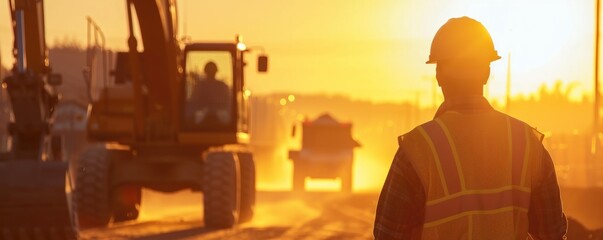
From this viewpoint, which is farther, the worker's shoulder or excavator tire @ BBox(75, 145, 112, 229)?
excavator tire @ BBox(75, 145, 112, 229)

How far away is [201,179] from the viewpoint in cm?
2458

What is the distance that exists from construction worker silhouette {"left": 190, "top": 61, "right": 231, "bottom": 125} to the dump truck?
30035mm

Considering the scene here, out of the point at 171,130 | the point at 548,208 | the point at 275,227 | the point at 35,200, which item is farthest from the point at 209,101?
the point at 548,208

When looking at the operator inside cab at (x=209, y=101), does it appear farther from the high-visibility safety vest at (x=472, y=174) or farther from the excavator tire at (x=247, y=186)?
the high-visibility safety vest at (x=472, y=174)

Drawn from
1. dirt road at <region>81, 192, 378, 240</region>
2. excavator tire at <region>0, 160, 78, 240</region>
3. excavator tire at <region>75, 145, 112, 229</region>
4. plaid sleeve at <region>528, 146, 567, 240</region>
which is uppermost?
plaid sleeve at <region>528, 146, 567, 240</region>

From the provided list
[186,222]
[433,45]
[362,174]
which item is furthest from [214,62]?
[362,174]

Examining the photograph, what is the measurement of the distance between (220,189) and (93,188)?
7.78 feet

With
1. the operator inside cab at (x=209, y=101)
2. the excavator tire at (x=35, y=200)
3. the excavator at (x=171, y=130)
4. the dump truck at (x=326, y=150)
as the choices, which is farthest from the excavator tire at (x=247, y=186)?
the dump truck at (x=326, y=150)

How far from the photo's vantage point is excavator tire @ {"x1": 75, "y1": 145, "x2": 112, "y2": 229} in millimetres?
23812

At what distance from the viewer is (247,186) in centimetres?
2536

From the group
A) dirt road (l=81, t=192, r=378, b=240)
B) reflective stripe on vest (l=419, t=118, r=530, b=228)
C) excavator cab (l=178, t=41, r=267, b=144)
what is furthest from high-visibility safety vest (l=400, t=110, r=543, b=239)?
excavator cab (l=178, t=41, r=267, b=144)

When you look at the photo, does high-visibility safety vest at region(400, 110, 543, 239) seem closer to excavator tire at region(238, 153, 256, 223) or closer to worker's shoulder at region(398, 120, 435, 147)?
worker's shoulder at region(398, 120, 435, 147)

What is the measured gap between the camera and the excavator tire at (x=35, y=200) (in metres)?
14.3

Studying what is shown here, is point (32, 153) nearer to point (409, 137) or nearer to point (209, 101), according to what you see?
point (209, 101)
